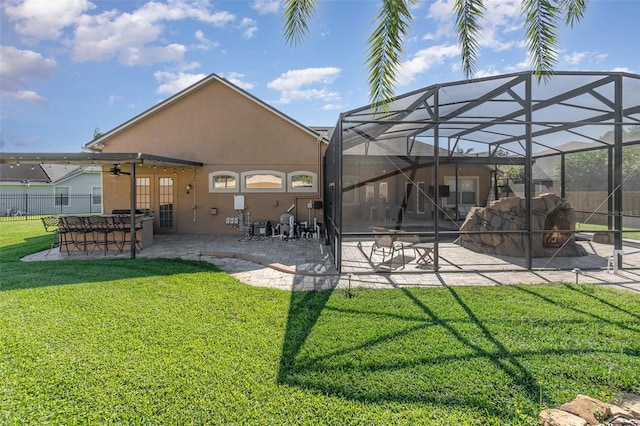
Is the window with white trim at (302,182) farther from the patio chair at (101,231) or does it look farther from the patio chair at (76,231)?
the patio chair at (76,231)

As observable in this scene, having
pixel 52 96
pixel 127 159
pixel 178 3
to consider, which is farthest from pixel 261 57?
pixel 52 96

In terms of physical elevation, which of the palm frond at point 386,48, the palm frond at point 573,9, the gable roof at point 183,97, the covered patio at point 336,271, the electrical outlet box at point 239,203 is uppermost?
the gable roof at point 183,97

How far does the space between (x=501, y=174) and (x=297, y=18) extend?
959 cm

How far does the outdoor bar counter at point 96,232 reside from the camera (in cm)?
869

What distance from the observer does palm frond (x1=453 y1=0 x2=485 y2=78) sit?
12.7 ft

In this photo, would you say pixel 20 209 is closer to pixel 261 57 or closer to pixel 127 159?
pixel 127 159

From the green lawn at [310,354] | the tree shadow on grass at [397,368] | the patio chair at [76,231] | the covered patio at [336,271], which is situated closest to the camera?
the green lawn at [310,354]

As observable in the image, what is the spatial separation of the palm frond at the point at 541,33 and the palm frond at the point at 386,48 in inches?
62.1

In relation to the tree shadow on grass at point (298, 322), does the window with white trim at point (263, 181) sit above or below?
above

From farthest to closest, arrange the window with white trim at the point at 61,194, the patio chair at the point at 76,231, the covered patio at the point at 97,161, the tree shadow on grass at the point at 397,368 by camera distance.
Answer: the window with white trim at the point at 61,194
the patio chair at the point at 76,231
the covered patio at the point at 97,161
the tree shadow on grass at the point at 397,368

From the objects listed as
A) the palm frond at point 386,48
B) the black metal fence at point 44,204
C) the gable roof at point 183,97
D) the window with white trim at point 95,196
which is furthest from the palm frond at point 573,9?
the window with white trim at point 95,196

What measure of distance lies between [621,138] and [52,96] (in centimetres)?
1749

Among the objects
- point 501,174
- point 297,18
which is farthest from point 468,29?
point 501,174

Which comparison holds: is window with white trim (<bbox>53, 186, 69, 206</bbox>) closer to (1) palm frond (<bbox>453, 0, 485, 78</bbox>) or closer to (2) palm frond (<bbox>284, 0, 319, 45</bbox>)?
Answer: (2) palm frond (<bbox>284, 0, 319, 45</bbox>)
